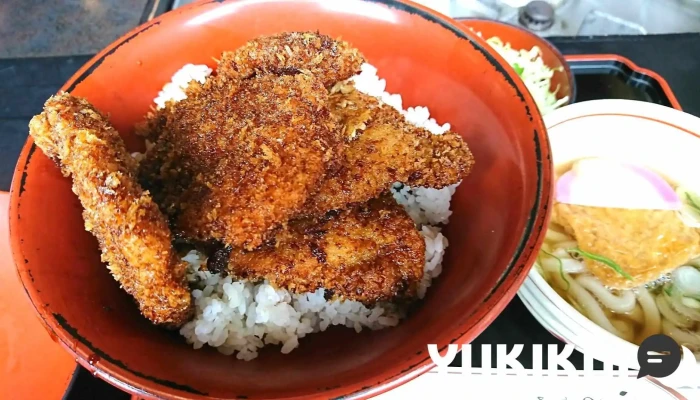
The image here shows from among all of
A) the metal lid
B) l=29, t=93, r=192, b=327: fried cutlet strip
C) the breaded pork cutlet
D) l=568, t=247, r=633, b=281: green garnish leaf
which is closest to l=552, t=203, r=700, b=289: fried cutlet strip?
l=568, t=247, r=633, b=281: green garnish leaf

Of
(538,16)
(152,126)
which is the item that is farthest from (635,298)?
(538,16)

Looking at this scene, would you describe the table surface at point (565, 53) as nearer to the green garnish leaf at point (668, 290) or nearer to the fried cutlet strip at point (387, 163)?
the green garnish leaf at point (668, 290)

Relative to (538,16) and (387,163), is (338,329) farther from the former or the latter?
(538,16)

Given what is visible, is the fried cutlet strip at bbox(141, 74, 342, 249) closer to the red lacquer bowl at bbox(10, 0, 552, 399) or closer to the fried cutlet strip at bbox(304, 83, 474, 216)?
the fried cutlet strip at bbox(304, 83, 474, 216)

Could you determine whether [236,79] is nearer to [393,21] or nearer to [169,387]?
[393,21]

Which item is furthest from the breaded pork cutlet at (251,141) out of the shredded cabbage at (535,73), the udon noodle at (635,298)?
the shredded cabbage at (535,73)

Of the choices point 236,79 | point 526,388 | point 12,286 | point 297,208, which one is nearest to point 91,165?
point 297,208
